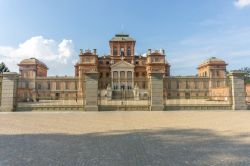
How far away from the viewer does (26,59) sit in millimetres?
73062

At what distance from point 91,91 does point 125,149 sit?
10.8 meters

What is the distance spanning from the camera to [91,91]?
16141 mm

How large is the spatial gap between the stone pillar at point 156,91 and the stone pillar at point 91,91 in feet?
13.2

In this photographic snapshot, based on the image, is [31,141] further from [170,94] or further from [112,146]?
[170,94]

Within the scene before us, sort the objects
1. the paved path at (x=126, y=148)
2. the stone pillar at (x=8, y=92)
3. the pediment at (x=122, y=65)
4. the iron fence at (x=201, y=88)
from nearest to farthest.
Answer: the paved path at (x=126, y=148) → the stone pillar at (x=8, y=92) → the iron fence at (x=201, y=88) → the pediment at (x=122, y=65)

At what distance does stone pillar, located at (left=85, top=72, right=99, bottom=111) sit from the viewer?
16.1m

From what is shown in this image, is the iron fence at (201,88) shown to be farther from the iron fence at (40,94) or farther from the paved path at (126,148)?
the paved path at (126,148)

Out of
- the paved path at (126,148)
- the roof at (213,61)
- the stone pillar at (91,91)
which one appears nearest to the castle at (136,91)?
the stone pillar at (91,91)

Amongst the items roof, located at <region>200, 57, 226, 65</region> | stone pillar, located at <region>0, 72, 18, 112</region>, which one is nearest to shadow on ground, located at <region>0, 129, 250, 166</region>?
stone pillar, located at <region>0, 72, 18, 112</region>

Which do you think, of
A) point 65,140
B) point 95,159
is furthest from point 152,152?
point 65,140

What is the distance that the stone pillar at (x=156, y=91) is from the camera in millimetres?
16469

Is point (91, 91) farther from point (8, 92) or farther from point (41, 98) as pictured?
point (8, 92)

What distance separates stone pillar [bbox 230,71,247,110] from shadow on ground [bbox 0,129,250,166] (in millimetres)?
10537

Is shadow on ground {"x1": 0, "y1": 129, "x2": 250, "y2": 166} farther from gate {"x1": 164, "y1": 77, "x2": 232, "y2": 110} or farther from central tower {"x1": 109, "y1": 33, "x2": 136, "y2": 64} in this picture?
central tower {"x1": 109, "y1": 33, "x2": 136, "y2": 64}
